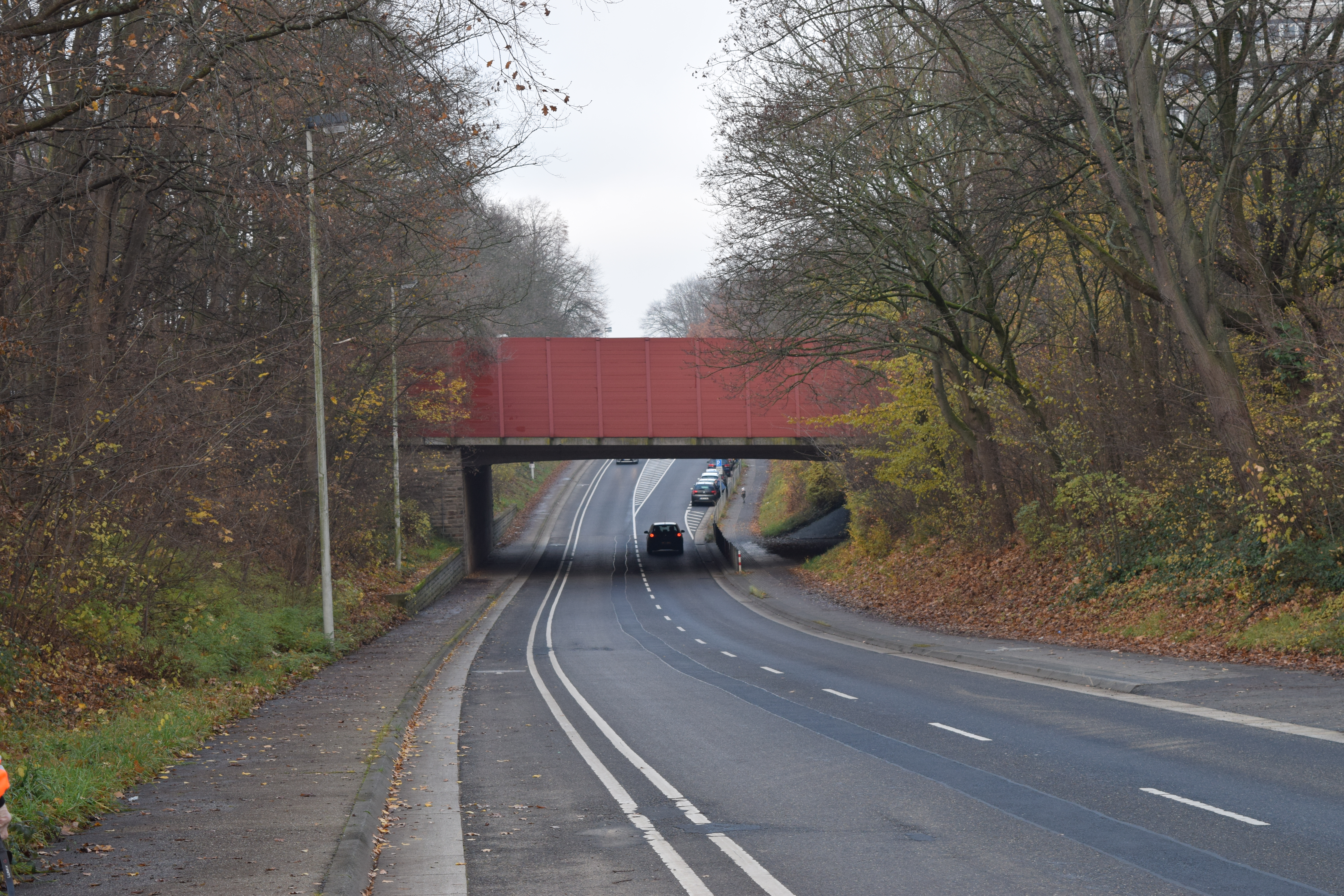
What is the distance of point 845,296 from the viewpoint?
25.1 meters

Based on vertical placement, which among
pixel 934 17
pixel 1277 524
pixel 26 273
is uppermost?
pixel 934 17

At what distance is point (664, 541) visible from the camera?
59875 mm

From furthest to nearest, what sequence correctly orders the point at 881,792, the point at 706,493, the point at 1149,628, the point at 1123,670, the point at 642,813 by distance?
the point at 706,493 < the point at 1149,628 < the point at 1123,670 < the point at 881,792 < the point at 642,813

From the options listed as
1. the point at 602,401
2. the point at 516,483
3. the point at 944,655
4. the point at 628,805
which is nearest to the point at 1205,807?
the point at 628,805

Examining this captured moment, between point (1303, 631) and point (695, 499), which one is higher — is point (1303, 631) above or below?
below

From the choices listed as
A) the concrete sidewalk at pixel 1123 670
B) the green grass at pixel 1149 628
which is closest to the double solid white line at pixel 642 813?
the concrete sidewalk at pixel 1123 670

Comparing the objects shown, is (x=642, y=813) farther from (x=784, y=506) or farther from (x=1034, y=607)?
(x=784, y=506)

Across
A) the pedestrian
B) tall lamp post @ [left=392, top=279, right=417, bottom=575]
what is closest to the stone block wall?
tall lamp post @ [left=392, top=279, right=417, bottom=575]

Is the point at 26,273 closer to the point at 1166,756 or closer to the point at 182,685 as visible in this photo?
the point at 182,685

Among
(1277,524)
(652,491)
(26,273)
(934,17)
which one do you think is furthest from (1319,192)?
(652,491)

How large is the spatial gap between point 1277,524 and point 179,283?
66.9 feet

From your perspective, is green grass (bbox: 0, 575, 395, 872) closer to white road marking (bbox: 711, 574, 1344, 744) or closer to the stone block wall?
white road marking (bbox: 711, 574, 1344, 744)

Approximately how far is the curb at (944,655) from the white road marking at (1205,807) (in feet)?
20.0

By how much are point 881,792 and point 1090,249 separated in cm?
1439
